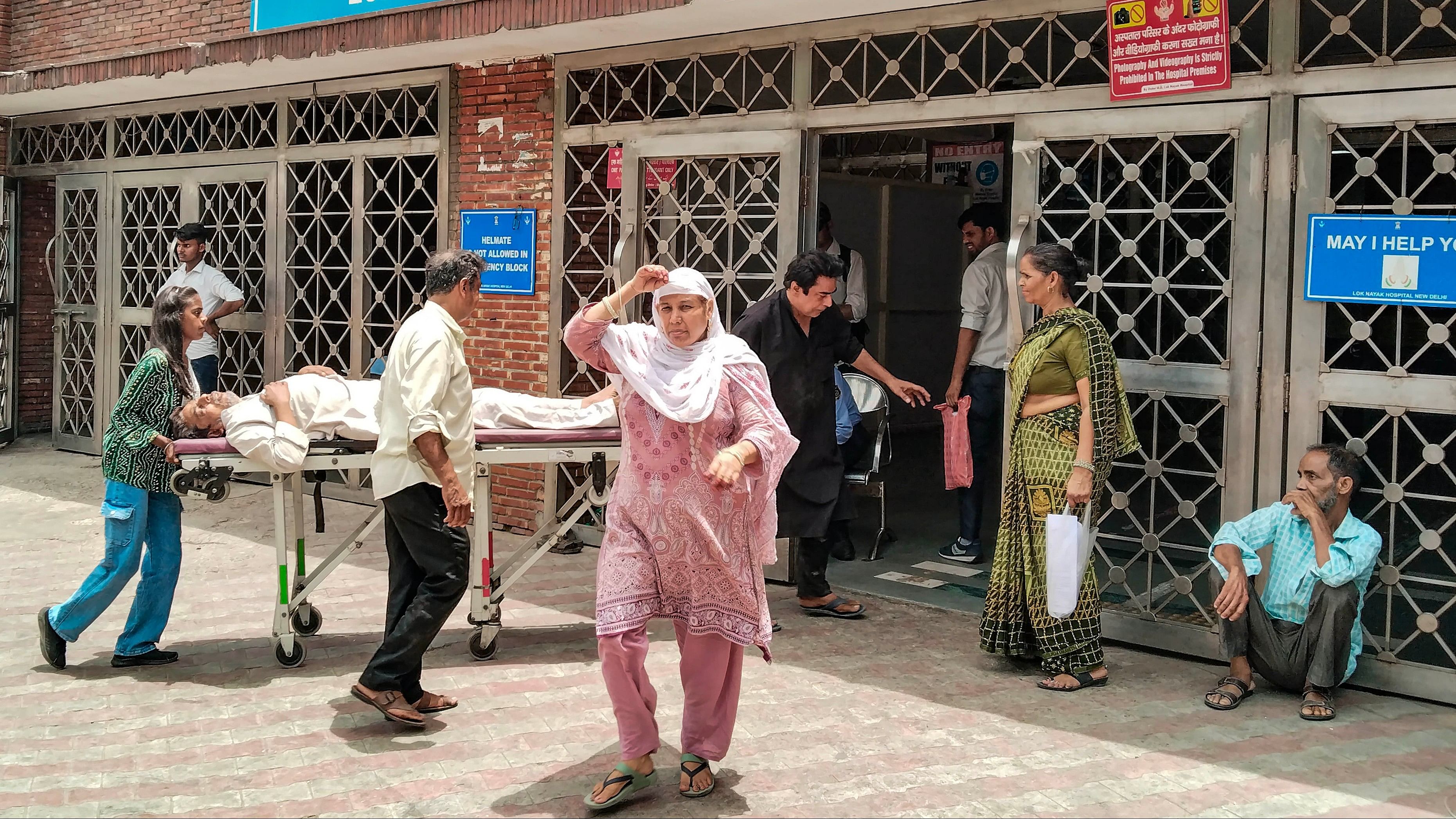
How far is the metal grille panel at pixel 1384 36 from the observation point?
17.8 ft

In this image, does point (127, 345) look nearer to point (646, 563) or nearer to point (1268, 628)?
point (646, 563)

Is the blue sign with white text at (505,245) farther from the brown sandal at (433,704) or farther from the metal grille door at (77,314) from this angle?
the metal grille door at (77,314)

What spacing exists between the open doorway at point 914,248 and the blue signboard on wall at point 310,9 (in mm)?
3505

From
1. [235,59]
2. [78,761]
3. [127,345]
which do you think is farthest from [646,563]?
[127,345]

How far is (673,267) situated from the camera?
8.12 m

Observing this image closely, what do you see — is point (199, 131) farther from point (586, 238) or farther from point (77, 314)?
point (586, 238)

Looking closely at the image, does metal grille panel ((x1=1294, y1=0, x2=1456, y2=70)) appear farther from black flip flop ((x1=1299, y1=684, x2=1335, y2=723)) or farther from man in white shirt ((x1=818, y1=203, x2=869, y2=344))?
man in white shirt ((x1=818, y1=203, x2=869, y2=344))

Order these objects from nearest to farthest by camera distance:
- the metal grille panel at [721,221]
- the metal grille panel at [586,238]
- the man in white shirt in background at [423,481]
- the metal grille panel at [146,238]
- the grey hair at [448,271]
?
the man in white shirt in background at [423,481], the grey hair at [448,271], the metal grille panel at [721,221], the metal grille panel at [586,238], the metal grille panel at [146,238]

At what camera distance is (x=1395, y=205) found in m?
5.46

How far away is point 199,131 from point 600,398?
664 cm

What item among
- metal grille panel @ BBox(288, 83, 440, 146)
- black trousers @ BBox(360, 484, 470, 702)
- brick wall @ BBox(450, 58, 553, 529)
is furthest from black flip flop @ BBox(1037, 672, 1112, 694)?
metal grille panel @ BBox(288, 83, 440, 146)

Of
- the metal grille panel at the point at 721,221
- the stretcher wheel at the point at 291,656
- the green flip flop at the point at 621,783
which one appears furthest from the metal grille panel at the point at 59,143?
the green flip flop at the point at 621,783

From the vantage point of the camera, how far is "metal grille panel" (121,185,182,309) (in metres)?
11.5

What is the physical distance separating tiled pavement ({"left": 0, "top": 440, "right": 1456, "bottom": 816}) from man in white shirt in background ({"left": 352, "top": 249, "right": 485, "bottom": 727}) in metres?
0.27
